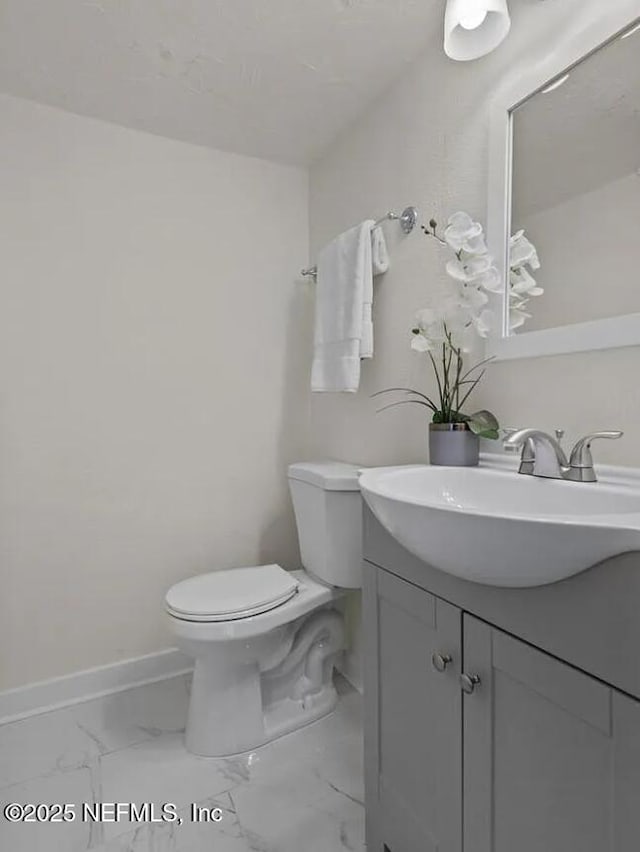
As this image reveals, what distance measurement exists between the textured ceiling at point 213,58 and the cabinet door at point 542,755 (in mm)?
1517

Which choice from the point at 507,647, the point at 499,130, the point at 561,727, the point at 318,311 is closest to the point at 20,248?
the point at 318,311

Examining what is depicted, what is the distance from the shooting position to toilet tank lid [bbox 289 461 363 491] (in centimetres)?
155

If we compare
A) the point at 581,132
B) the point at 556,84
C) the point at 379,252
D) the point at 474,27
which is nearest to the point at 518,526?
the point at 581,132

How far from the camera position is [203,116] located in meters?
1.72

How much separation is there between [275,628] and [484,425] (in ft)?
2.80

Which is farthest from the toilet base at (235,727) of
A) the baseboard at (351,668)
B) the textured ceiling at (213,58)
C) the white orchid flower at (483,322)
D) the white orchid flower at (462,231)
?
the textured ceiling at (213,58)

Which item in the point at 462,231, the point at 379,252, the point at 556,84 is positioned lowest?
the point at 462,231

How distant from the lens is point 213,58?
1.45 metres

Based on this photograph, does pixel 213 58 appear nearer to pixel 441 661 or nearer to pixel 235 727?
pixel 441 661

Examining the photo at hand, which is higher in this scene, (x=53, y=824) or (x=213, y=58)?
(x=213, y=58)

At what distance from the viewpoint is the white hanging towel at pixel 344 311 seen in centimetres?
160

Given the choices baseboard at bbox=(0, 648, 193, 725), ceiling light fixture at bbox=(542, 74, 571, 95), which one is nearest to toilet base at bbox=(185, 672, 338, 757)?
baseboard at bbox=(0, 648, 193, 725)

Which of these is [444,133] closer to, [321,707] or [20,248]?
[20,248]

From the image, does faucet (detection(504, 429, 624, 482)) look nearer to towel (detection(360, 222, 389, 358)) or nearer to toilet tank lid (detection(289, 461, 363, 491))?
toilet tank lid (detection(289, 461, 363, 491))
